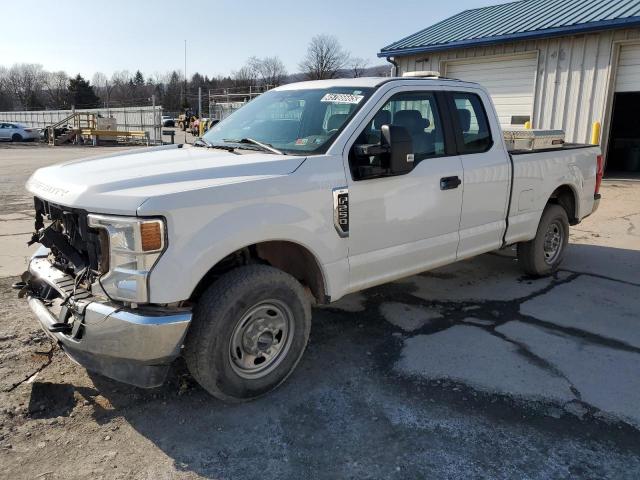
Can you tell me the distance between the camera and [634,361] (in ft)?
13.3

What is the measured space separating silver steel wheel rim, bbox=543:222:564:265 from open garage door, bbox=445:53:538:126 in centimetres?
967

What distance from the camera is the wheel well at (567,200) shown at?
6.22 m

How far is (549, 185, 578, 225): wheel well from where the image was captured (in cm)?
622

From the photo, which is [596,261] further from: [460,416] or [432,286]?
[460,416]

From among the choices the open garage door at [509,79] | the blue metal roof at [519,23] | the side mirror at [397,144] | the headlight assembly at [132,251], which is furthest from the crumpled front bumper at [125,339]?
the open garage door at [509,79]

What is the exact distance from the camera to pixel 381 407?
3.39 meters

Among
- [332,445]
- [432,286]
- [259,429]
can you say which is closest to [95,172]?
[259,429]

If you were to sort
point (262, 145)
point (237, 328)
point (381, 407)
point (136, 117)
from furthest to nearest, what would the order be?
point (136, 117) → point (262, 145) → point (381, 407) → point (237, 328)

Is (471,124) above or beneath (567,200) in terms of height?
above

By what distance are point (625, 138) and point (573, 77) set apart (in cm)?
675

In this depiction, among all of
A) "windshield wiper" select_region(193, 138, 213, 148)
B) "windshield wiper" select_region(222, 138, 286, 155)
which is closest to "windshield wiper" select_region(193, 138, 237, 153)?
"windshield wiper" select_region(193, 138, 213, 148)

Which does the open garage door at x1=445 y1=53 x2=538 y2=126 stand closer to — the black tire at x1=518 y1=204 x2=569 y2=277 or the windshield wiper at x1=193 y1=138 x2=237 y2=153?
the black tire at x1=518 y1=204 x2=569 y2=277

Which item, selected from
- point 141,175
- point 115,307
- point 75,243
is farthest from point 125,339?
point 141,175

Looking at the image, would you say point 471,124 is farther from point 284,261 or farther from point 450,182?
point 284,261
